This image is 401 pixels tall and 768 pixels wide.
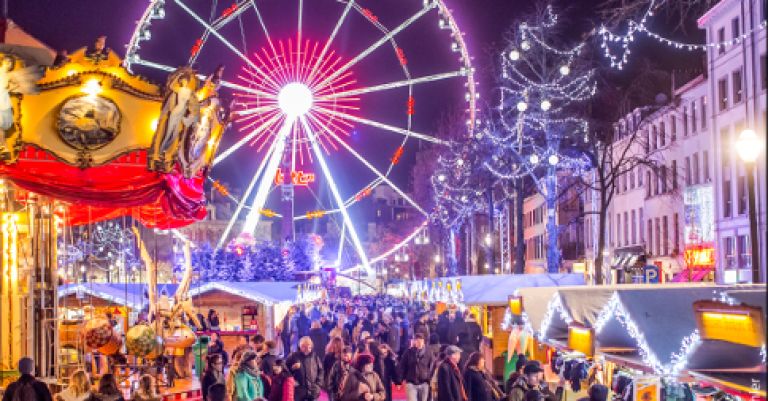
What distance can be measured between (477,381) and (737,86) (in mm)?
29902

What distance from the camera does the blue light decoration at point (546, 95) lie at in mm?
38062

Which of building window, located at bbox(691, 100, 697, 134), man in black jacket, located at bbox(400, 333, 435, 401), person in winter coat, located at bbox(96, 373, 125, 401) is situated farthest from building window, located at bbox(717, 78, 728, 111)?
person in winter coat, located at bbox(96, 373, 125, 401)

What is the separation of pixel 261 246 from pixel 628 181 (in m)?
22.7

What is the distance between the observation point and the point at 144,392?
1279cm

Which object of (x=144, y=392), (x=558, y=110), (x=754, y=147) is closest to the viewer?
(x=144, y=392)

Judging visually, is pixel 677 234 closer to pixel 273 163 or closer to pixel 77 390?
pixel 273 163

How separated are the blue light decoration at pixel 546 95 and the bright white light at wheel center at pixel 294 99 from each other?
277 inches

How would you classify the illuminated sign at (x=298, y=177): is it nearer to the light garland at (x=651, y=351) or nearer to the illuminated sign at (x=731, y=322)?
the light garland at (x=651, y=351)

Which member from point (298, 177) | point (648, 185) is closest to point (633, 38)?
point (298, 177)

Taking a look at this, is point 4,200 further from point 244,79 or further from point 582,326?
point 244,79

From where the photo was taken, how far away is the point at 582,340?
48.5 feet

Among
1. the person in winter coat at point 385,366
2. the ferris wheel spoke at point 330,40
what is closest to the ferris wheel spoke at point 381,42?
the ferris wheel spoke at point 330,40

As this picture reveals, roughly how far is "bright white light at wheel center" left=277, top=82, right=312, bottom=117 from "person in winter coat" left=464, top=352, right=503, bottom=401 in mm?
21452

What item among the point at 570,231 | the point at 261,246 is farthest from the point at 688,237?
the point at 570,231
